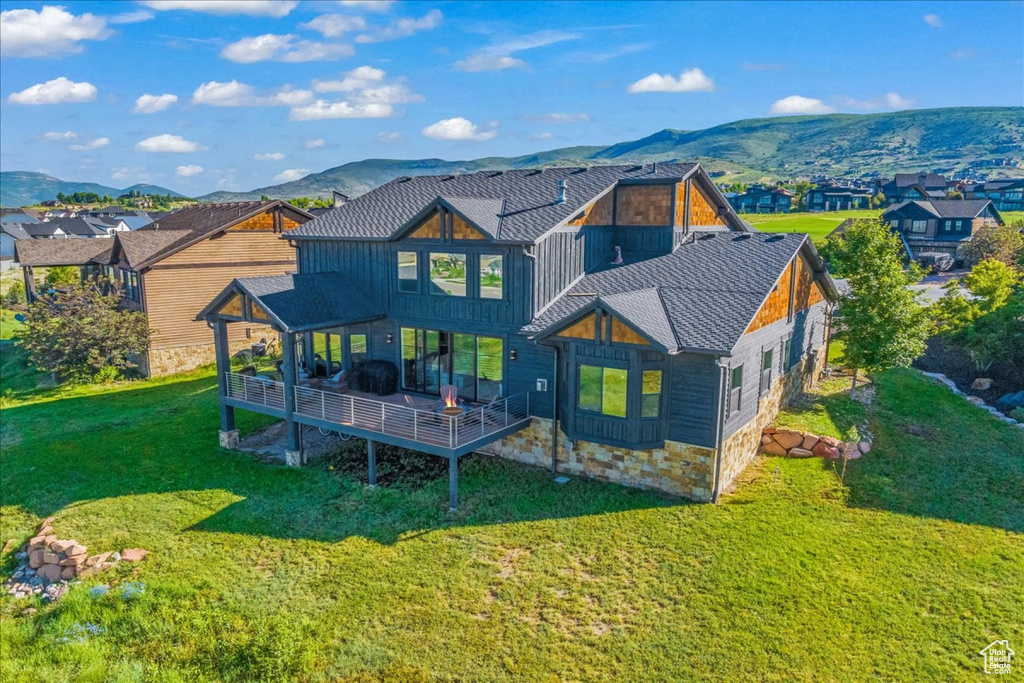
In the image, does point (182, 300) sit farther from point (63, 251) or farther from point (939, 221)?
point (939, 221)

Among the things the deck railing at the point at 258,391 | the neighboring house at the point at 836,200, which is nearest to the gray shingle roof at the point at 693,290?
the deck railing at the point at 258,391

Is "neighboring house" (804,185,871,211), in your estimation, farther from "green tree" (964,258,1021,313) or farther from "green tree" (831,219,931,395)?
"green tree" (831,219,931,395)

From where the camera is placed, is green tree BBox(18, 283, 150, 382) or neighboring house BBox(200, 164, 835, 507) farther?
green tree BBox(18, 283, 150, 382)

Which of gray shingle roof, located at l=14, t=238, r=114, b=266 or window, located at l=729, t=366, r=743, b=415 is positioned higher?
gray shingle roof, located at l=14, t=238, r=114, b=266

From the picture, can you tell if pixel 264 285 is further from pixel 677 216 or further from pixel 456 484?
pixel 677 216

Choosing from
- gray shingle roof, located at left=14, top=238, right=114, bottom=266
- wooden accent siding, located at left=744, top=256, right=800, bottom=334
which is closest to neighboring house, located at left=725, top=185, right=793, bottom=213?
gray shingle roof, located at left=14, top=238, right=114, bottom=266

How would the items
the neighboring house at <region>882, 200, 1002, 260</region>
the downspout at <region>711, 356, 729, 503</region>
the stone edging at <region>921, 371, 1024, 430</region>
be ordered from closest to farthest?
the downspout at <region>711, 356, 729, 503</region> → the stone edging at <region>921, 371, 1024, 430</region> → the neighboring house at <region>882, 200, 1002, 260</region>
